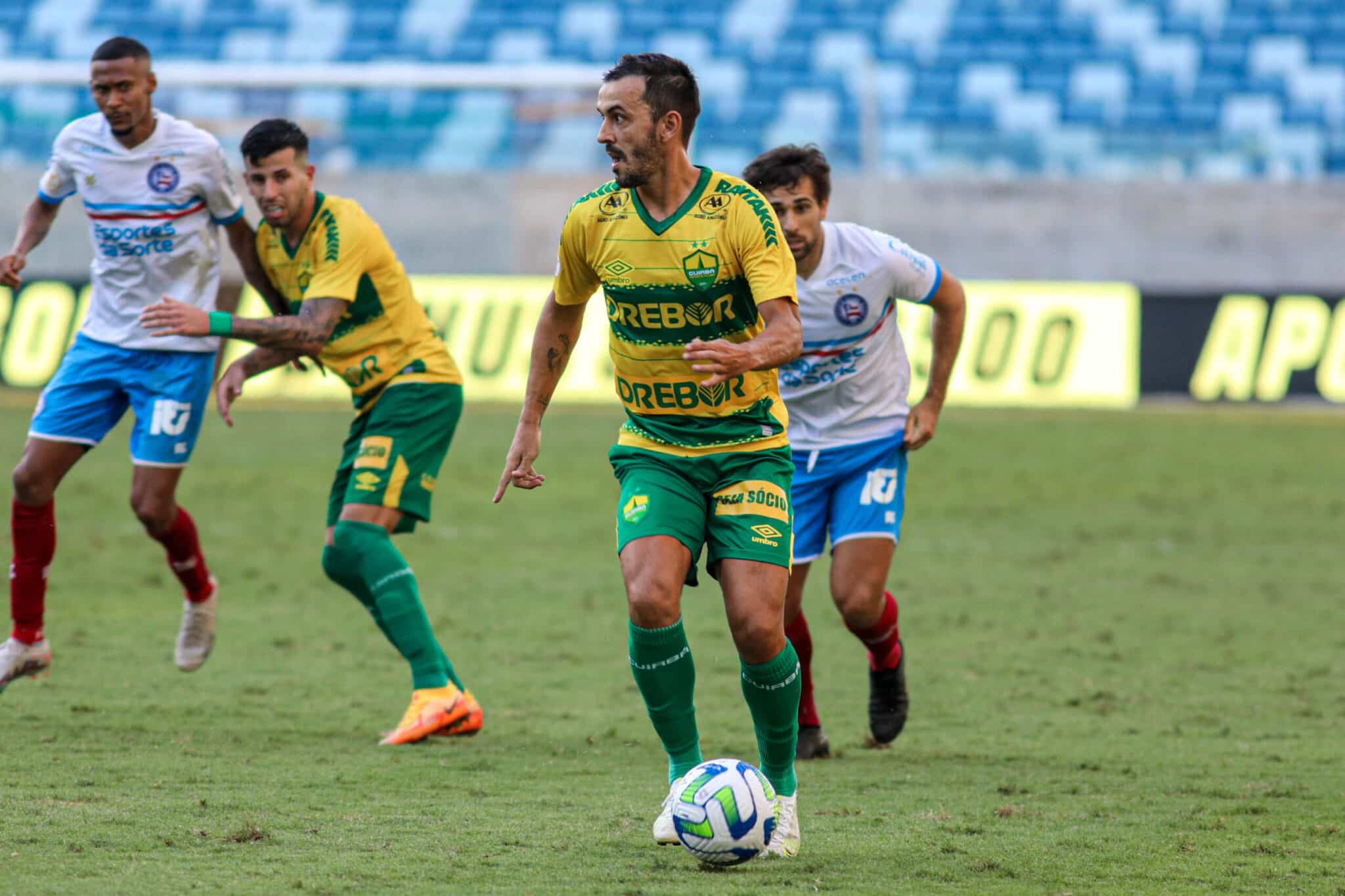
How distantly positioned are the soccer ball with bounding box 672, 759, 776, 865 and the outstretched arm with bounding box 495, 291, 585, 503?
3.20ft

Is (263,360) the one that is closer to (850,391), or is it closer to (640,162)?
(850,391)

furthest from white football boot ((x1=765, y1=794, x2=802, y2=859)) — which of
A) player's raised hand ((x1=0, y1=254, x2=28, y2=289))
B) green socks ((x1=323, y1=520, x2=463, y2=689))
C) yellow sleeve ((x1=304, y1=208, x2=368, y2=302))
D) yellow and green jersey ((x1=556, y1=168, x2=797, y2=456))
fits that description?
player's raised hand ((x1=0, y1=254, x2=28, y2=289))

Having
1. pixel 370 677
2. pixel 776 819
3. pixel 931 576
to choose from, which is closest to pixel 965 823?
pixel 776 819

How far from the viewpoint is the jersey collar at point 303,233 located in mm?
6199

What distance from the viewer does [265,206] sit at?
6035 millimetres

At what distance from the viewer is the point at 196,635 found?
6691 mm

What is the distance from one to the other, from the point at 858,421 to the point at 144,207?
2858mm

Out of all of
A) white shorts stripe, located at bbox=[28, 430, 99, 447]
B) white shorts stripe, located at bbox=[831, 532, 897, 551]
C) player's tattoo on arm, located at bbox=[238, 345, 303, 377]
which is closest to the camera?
white shorts stripe, located at bbox=[831, 532, 897, 551]

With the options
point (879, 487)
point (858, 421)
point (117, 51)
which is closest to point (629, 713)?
point (879, 487)

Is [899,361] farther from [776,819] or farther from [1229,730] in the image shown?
[776,819]

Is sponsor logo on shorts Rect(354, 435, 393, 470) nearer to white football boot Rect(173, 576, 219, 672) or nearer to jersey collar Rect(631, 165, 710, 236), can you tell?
white football boot Rect(173, 576, 219, 672)

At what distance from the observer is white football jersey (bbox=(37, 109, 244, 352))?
6348 mm

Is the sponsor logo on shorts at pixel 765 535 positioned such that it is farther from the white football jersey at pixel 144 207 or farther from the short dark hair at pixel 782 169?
the white football jersey at pixel 144 207

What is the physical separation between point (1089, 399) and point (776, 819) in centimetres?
1531
